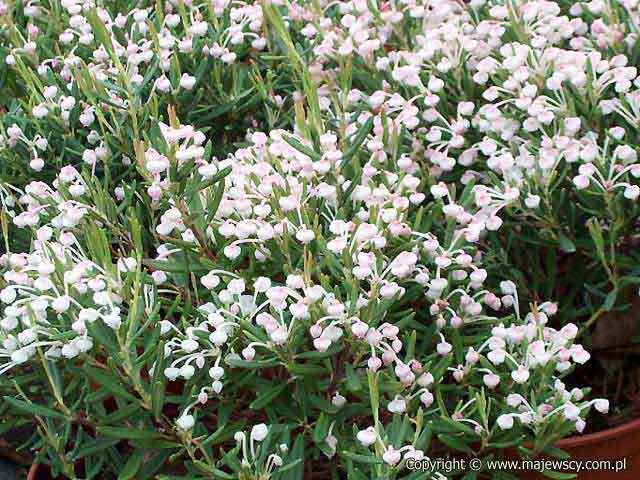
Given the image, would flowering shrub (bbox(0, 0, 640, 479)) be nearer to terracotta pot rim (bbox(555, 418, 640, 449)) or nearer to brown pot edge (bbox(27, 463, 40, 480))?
brown pot edge (bbox(27, 463, 40, 480))

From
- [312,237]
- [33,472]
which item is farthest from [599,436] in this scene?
[33,472]

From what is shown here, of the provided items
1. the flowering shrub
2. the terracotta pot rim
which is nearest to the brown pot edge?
the flowering shrub

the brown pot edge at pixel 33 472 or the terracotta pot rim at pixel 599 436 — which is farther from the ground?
the brown pot edge at pixel 33 472

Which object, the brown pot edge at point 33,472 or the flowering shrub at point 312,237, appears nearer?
the flowering shrub at point 312,237

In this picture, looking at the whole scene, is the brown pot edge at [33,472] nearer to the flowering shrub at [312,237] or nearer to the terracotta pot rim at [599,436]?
the flowering shrub at [312,237]

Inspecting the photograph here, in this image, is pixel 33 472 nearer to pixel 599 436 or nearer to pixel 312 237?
pixel 312 237

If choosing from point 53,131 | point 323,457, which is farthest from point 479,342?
point 53,131

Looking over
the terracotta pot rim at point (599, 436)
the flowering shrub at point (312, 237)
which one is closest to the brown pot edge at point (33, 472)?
the flowering shrub at point (312, 237)

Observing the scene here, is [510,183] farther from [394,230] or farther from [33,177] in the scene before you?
[33,177]
